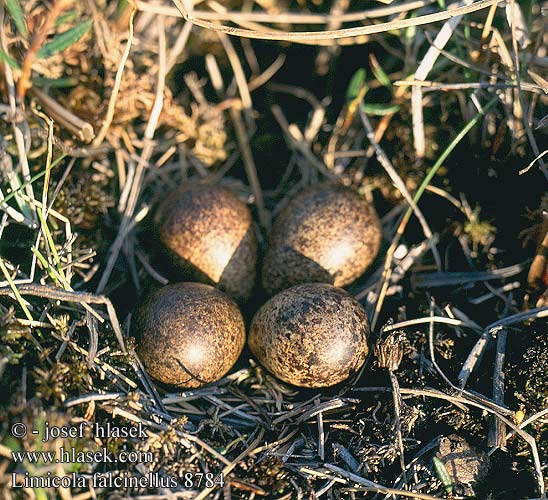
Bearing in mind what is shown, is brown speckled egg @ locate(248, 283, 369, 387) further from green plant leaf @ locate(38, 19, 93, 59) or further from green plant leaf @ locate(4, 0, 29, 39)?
green plant leaf @ locate(4, 0, 29, 39)

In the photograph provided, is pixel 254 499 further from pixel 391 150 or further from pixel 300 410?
pixel 391 150

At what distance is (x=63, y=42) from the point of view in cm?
305

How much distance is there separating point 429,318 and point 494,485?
2.75ft

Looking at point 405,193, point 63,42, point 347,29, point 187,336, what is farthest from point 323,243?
point 63,42

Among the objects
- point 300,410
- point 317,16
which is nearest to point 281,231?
point 300,410

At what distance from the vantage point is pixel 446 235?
3.42 metres

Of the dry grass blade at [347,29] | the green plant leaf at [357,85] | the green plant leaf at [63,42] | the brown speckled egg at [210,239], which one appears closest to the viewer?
the dry grass blade at [347,29]

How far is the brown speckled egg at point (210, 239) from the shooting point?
123 inches

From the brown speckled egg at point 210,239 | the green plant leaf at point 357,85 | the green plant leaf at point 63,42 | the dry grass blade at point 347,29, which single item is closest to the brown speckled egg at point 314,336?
the brown speckled egg at point 210,239

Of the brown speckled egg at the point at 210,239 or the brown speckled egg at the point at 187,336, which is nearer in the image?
the brown speckled egg at the point at 187,336

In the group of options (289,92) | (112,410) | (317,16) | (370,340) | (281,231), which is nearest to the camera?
(112,410)

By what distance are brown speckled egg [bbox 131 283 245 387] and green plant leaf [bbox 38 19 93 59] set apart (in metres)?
1.51

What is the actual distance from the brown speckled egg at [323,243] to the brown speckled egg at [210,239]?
152 millimetres

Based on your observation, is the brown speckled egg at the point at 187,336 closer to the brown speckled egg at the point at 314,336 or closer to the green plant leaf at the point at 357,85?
the brown speckled egg at the point at 314,336
